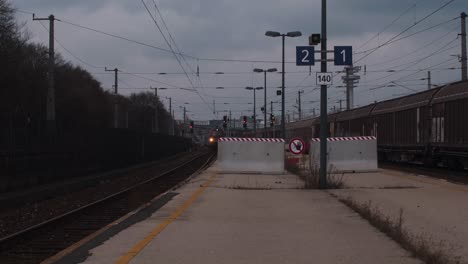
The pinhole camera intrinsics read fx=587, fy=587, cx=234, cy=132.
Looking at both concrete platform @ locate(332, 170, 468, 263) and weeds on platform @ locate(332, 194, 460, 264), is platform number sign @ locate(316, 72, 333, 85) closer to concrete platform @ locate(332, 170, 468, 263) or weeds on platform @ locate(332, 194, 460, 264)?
concrete platform @ locate(332, 170, 468, 263)

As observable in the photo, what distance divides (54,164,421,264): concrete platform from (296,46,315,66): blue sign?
204 inches

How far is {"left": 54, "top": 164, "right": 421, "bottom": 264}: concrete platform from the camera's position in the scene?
7680mm

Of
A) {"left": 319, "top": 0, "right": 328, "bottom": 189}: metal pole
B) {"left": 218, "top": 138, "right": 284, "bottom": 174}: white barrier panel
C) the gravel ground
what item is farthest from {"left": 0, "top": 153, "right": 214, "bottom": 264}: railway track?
{"left": 218, "top": 138, "right": 284, "bottom": 174}: white barrier panel

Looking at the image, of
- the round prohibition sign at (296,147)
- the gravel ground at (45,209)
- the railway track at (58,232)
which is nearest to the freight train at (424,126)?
the round prohibition sign at (296,147)

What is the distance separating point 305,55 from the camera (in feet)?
60.0

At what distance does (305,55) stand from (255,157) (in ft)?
22.9

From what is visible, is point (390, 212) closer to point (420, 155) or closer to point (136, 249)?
point (136, 249)

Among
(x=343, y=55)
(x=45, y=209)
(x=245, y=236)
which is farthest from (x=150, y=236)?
(x=343, y=55)

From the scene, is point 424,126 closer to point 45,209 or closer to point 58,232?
point 45,209

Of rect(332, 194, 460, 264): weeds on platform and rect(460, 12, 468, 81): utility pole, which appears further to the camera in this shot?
rect(460, 12, 468, 81): utility pole

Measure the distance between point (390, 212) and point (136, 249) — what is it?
19.1ft

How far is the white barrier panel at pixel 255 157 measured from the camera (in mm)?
24094

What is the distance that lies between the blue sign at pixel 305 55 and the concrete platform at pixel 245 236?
5.18 meters

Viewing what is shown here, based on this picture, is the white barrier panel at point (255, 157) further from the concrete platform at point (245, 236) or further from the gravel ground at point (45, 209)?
the concrete platform at point (245, 236)
